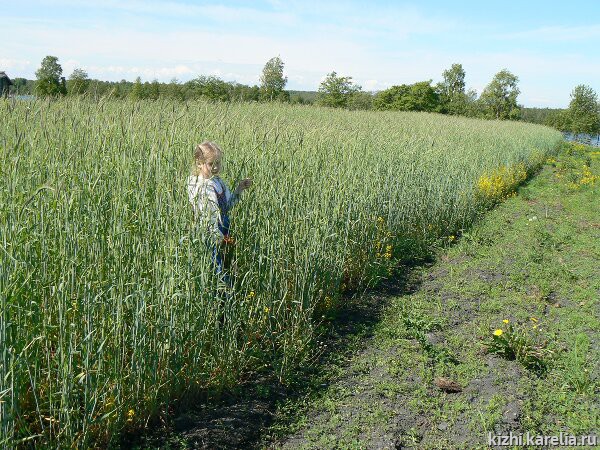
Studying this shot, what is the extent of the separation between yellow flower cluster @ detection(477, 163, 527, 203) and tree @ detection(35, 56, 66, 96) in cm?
718

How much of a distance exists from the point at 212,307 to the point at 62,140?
179 cm

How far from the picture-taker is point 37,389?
242 cm

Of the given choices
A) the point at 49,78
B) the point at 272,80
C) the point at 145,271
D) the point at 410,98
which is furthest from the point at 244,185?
the point at 410,98

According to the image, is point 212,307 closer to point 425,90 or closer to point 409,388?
point 409,388

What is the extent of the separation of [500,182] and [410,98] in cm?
3987

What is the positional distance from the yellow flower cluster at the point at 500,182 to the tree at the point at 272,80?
11.5 meters

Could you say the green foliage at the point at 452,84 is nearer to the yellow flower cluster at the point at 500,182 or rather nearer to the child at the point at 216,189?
the yellow flower cluster at the point at 500,182

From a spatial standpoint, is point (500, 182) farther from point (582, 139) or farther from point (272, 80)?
point (582, 139)

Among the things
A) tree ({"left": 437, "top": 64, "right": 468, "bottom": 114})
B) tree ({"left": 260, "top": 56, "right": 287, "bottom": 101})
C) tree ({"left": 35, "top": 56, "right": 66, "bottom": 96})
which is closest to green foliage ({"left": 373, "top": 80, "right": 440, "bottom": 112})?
tree ({"left": 437, "top": 64, "right": 468, "bottom": 114})

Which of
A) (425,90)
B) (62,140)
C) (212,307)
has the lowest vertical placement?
(212,307)

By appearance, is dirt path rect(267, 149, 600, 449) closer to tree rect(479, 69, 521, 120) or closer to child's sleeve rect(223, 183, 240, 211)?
child's sleeve rect(223, 183, 240, 211)

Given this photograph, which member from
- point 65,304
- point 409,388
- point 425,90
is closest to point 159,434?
point 65,304

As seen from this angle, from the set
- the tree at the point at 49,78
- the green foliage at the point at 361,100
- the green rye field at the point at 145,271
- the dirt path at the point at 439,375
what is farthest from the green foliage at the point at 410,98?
the green rye field at the point at 145,271

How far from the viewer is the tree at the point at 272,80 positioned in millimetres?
23156
